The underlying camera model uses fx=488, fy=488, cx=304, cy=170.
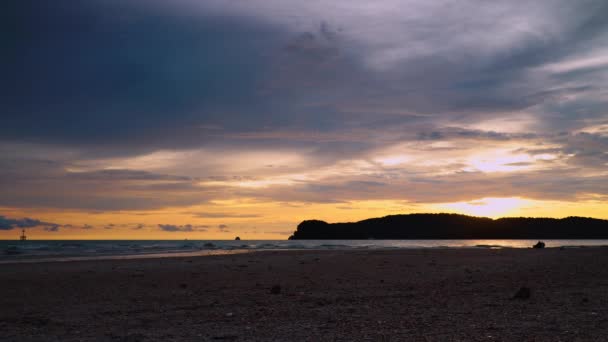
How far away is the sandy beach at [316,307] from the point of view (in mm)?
9086

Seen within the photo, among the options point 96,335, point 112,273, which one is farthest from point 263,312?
point 112,273

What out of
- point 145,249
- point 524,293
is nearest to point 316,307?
point 524,293

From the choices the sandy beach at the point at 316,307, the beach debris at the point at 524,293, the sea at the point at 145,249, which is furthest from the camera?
the sea at the point at 145,249

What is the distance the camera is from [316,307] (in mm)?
12039

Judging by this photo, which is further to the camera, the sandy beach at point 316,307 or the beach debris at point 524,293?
the beach debris at point 524,293

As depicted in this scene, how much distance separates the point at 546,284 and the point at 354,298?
6.46 m

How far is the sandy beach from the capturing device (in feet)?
29.8

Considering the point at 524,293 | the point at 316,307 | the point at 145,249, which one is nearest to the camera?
the point at 316,307

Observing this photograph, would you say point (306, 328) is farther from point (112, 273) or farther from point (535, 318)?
point (112, 273)

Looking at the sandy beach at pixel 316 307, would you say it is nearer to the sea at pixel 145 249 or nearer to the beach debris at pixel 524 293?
the beach debris at pixel 524 293

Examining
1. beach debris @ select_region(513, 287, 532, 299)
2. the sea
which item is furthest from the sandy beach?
the sea

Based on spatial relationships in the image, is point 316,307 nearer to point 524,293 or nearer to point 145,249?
point 524,293

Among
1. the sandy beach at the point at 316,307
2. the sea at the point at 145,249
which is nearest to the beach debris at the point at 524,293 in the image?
the sandy beach at the point at 316,307

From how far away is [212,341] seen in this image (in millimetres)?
8680
